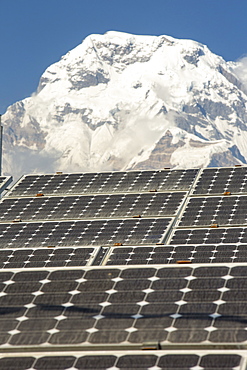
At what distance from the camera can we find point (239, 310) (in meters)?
34.2

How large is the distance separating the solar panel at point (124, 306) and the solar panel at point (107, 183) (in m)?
44.7

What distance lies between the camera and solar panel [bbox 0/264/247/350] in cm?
3353

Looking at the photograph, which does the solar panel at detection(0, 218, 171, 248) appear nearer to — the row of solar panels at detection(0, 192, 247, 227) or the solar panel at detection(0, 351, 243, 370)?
the row of solar panels at detection(0, 192, 247, 227)

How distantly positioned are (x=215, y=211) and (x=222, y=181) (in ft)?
28.4

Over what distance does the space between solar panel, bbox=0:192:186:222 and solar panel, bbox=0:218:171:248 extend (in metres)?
2.36

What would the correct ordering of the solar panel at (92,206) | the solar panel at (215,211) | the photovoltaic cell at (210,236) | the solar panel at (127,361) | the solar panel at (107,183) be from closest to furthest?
the solar panel at (127,361) → the photovoltaic cell at (210,236) → the solar panel at (215,211) → the solar panel at (92,206) → the solar panel at (107,183)

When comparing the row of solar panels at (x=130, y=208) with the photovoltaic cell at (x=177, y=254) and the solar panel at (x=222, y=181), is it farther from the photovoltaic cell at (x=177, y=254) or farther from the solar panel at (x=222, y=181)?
the photovoltaic cell at (x=177, y=254)

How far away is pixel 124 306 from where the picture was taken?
117 feet

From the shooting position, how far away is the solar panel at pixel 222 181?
80375mm

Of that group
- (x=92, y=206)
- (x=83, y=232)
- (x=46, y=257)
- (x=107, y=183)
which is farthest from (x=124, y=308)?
(x=107, y=183)

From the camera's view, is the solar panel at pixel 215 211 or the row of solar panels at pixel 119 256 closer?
the row of solar panels at pixel 119 256

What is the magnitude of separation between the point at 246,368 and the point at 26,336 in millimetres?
9633

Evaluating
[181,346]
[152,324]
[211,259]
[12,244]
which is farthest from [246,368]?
[12,244]

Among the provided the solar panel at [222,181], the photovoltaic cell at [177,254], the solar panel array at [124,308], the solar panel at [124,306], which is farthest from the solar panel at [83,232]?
the solar panel at [124,306]
